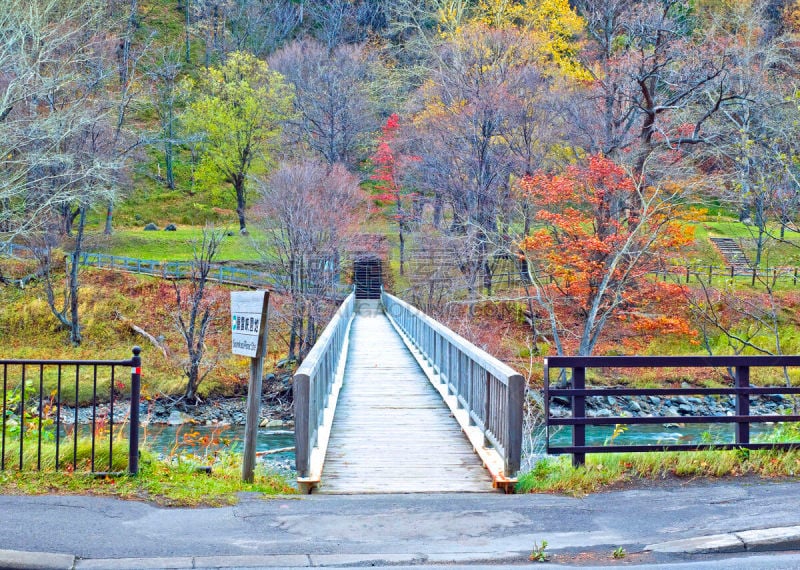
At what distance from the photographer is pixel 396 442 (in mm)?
9062

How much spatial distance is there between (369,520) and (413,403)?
5.70 m

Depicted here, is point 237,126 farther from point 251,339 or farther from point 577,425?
point 577,425

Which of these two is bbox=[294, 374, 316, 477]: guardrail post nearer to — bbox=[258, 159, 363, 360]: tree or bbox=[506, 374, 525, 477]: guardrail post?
bbox=[506, 374, 525, 477]: guardrail post

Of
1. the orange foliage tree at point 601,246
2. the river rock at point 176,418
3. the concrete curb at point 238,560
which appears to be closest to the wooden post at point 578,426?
the concrete curb at point 238,560

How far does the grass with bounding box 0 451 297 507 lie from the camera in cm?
643

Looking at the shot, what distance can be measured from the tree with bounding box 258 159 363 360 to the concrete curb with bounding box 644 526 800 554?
24.3 meters

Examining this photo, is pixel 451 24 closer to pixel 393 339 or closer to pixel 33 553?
pixel 393 339

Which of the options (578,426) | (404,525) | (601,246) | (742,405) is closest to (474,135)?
(601,246)

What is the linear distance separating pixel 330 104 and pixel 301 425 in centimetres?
5201

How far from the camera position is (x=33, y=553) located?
4.94m

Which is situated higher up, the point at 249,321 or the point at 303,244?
the point at 303,244

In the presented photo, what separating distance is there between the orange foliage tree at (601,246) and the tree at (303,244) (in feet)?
27.9

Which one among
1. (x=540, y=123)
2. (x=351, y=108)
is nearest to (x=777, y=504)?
(x=540, y=123)

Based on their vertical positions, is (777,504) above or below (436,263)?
below
